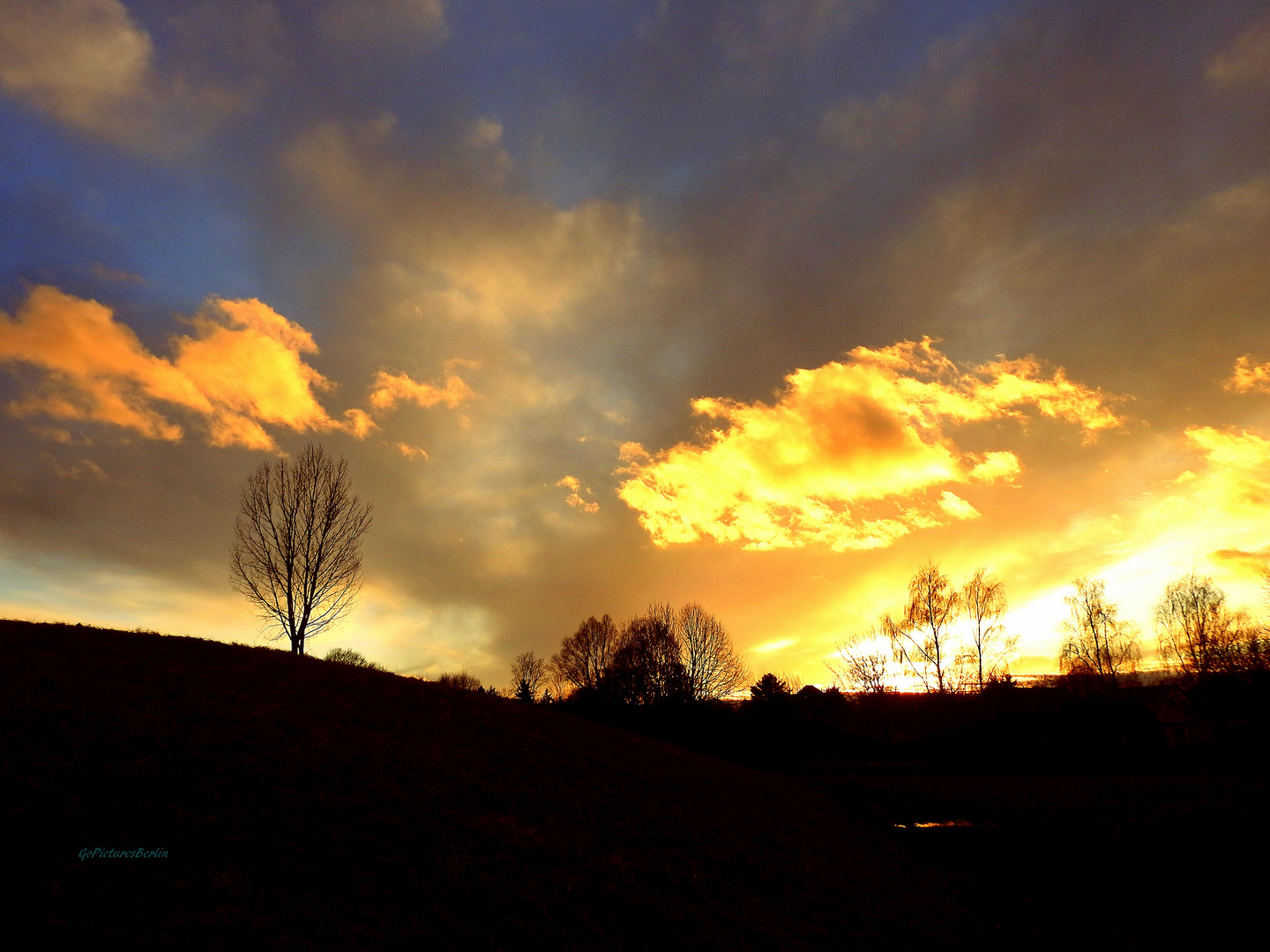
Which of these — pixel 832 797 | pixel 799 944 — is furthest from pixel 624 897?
pixel 832 797

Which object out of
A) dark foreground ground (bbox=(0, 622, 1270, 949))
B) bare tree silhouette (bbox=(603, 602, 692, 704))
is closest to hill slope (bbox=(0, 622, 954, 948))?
dark foreground ground (bbox=(0, 622, 1270, 949))

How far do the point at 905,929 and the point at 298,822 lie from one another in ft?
35.9

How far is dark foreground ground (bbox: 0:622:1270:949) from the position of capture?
24.9 ft

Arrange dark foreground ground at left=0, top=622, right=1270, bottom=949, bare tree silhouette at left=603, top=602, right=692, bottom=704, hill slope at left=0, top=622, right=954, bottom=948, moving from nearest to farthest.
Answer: hill slope at left=0, top=622, right=954, bottom=948, dark foreground ground at left=0, top=622, right=1270, bottom=949, bare tree silhouette at left=603, top=602, right=692, bottom=704

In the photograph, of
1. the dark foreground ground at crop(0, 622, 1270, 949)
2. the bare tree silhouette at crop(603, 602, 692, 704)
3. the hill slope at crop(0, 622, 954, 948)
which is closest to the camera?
the hill slope at crop(0, 622, 954, 948)

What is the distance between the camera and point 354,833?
10094 millimetres

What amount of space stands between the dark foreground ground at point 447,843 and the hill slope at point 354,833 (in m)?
0.05

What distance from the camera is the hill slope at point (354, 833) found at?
7.41 metres

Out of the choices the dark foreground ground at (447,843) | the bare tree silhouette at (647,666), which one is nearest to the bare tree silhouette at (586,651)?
the bare tree silhouette at (647,666)

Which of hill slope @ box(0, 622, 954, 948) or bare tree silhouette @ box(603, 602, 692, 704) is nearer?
hill slope @ box(0, 622, 954, 948)

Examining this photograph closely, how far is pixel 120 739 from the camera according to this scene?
1106 cm

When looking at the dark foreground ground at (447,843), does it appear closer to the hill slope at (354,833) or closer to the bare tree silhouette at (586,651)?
the hill slope at (354,833)

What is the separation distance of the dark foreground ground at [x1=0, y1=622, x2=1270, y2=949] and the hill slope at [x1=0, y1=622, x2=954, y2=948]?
0.05 metres

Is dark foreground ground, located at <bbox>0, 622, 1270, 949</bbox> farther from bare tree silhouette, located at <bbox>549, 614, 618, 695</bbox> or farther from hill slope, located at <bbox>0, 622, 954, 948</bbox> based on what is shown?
bare tree silhouette, located at <bbox>549, 614, 618, 695</bbox>
